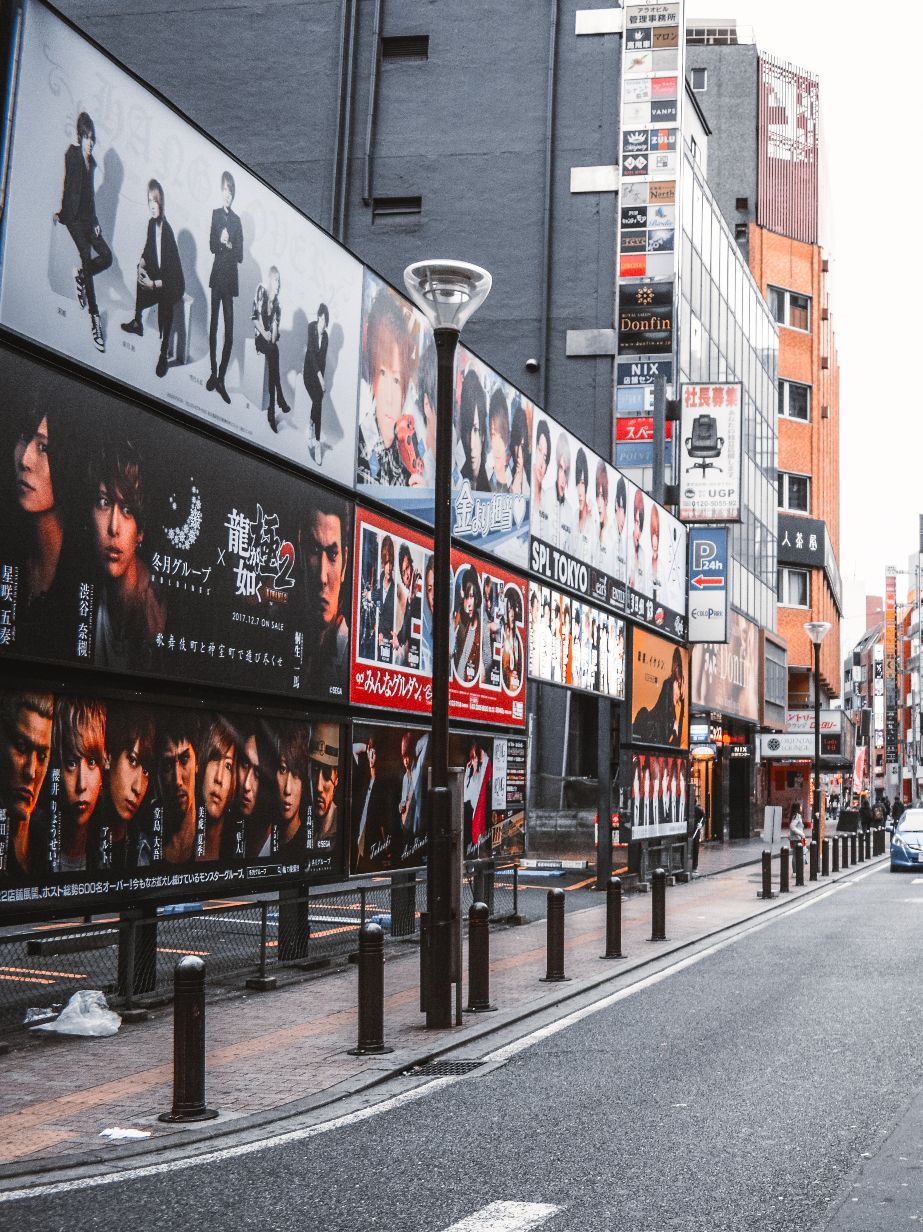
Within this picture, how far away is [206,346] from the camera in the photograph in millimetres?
12102

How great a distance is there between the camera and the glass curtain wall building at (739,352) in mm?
41344

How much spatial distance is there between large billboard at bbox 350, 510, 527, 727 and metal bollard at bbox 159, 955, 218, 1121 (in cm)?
685

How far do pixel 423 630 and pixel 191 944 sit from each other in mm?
4984

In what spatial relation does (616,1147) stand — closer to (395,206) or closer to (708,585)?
(708,585)

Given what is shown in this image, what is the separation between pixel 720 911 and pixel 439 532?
12327 millimetres

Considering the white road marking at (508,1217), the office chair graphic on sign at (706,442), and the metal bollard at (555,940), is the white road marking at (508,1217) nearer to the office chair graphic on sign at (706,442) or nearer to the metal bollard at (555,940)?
the metal bollard at (555,940)

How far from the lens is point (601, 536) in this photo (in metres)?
23.9

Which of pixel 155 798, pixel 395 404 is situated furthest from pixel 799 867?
pixel 155 798

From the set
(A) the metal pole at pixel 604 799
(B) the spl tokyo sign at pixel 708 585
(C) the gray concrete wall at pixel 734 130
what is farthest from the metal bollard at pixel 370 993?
(C) the gray concrete wall at pixel 734 130

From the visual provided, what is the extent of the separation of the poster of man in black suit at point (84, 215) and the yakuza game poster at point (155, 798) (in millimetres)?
2939

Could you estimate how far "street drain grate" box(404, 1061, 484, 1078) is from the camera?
9266 mm

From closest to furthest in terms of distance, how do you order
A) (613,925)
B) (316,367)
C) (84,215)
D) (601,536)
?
1. (84,215)
2. (316,367)
3. (613,925)
4. (601,536)

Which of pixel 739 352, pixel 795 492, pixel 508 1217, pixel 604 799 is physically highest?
pixel 739 352

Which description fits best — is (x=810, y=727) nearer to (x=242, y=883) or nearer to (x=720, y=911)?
(x=720, y=911)
